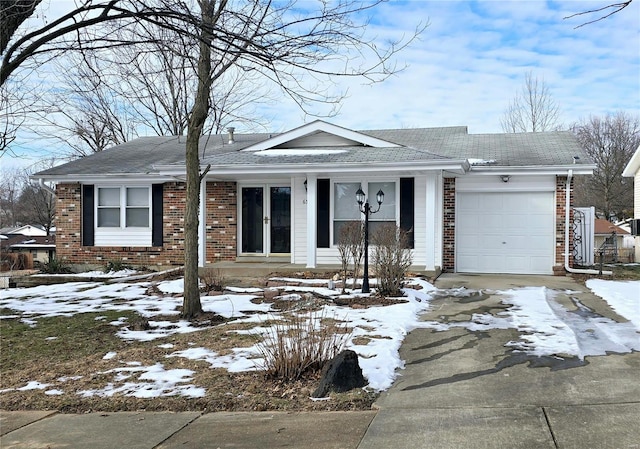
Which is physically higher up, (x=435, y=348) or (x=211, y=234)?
(x=211, y=234)

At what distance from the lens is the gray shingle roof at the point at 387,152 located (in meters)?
13.4

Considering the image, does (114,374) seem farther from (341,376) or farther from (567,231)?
(567,231)

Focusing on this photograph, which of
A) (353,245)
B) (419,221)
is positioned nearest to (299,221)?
(419,221)

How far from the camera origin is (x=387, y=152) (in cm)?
1359

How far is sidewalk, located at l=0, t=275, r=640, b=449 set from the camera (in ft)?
12.5

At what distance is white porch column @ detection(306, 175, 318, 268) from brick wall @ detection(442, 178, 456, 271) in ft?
11.1

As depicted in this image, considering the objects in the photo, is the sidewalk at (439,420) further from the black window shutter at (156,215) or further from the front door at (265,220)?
the black window shutter at (156,215)

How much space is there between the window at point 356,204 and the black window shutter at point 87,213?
24.3ft

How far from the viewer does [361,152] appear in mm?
13875

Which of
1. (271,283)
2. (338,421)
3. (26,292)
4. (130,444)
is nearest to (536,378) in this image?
(338,421)

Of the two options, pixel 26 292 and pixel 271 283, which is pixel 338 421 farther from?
pixel 26 292

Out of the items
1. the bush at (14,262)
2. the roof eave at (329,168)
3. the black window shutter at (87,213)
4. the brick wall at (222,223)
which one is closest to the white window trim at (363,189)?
the roof eave at (329,168)

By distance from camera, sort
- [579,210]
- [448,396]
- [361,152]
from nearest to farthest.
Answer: [448,396]
[361,152]
[579,210]

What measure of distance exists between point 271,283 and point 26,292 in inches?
216
